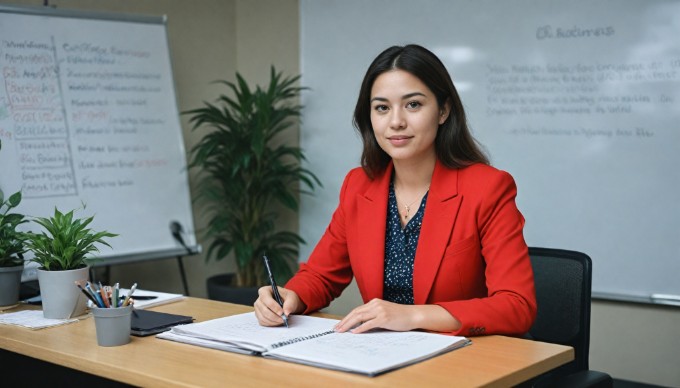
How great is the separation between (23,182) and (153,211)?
27.0 inches

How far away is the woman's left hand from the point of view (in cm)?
167

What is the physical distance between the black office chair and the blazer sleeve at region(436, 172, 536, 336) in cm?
28

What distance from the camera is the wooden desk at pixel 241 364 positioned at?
4.48 ft

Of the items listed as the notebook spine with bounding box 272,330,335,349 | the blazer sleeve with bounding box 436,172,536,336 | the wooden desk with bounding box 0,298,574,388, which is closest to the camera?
the wooden desk with bounding box 0,298,574,388

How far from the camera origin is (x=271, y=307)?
5.96ft

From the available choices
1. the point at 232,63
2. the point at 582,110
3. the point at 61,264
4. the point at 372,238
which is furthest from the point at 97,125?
the point at 582,110

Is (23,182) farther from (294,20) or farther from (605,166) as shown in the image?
(605,166)

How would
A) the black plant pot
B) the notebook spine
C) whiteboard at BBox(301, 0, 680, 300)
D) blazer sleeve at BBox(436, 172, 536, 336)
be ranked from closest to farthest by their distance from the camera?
the notebook spine
blazer sleeve at BBox(436, 172, 536, 336)
whiteboard at BBox(301, 0, 680, 300)
the black plant pot

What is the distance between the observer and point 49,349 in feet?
5.38

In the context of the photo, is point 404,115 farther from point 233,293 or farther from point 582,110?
point 233,293

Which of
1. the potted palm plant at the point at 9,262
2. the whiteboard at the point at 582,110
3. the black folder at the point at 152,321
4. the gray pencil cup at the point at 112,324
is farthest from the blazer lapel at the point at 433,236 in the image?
the whiteboard at the point at 582,110

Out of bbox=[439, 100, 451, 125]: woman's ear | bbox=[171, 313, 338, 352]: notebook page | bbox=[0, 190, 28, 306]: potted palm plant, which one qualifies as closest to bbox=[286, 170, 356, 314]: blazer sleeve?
bbox=[171, 313, 338, 352]: notebook page

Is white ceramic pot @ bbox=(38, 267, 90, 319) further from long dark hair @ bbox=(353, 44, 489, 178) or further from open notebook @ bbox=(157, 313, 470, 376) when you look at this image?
long dark hair @ bbox=(353, 44, 489, 178)

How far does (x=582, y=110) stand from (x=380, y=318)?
2204 mm
